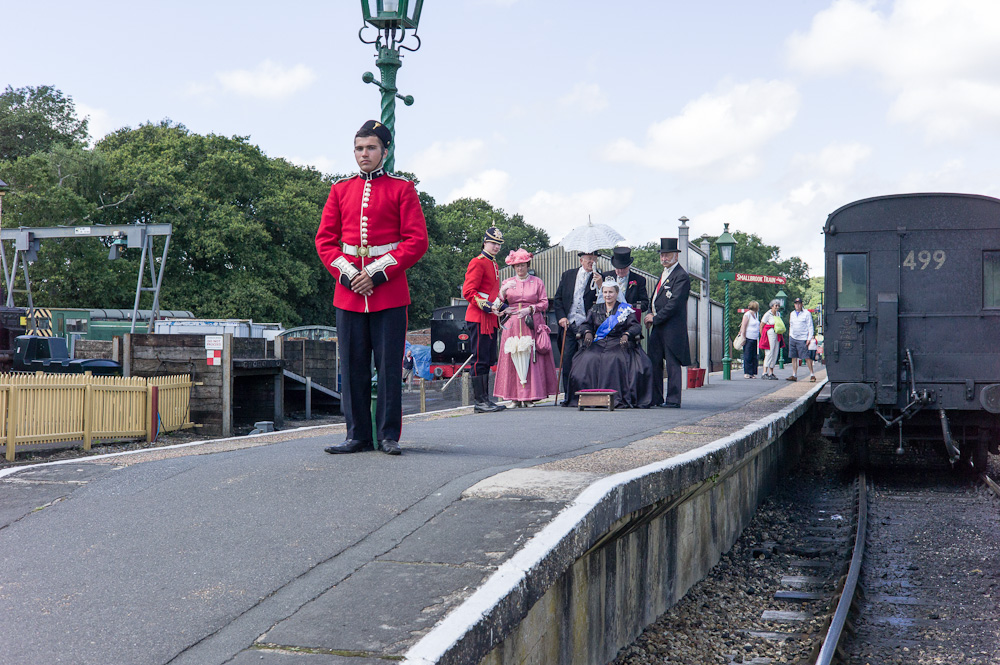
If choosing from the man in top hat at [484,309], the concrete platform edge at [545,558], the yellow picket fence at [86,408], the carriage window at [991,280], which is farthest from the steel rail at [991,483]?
the yellow picket fence at [86,408]

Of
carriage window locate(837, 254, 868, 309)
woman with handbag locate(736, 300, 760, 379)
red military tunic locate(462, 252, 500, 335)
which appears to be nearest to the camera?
red military tunic locate(462, 252, 500, 335)

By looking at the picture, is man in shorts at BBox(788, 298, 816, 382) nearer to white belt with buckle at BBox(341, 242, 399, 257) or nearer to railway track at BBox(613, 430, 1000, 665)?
railway track at BBox(613, 430, 1000, 665)

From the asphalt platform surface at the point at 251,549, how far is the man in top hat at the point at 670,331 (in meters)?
5.92

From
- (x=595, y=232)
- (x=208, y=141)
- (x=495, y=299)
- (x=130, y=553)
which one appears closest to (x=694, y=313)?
(x=595, y=232)

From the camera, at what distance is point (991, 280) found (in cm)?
1215

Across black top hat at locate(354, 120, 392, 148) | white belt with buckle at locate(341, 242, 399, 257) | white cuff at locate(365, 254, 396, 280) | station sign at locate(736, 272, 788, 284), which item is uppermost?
station sign at locate(736, 272, 788, 284)

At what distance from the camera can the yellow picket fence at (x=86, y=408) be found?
1325cm

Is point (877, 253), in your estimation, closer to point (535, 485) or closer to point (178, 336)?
point (535, 485)

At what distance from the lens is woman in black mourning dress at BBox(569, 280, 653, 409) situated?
12258mm

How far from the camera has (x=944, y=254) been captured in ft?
40.4

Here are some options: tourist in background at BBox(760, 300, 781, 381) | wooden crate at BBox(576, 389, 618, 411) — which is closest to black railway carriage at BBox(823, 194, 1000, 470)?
wooden crate at BBox(576, 389, 618, 411)

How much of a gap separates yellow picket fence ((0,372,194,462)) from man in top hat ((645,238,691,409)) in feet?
27.2

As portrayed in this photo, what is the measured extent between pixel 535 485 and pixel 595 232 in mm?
9970

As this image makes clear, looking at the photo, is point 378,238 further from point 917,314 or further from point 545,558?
point 917,314
